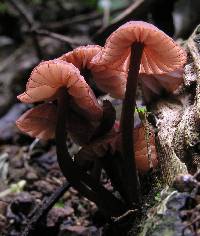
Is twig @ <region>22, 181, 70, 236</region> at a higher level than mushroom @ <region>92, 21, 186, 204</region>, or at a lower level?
lower

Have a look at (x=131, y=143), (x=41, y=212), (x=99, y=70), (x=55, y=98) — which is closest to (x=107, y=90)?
(x=99, y=70)

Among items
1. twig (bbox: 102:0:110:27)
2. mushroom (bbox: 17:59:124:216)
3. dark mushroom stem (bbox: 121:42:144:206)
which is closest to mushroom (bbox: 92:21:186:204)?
dark mushroom stem (bbox: 121:42:144:206)

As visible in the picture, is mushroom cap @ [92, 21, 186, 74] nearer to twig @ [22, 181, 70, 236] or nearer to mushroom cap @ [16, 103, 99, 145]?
mushroom cap @ [16, 103, 99, 145]

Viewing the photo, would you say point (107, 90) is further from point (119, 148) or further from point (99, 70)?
point (119, 148)

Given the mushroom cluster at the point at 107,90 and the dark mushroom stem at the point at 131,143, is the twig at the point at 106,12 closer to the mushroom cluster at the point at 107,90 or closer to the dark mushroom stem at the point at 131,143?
the mushroom cluster at the point at 107,90

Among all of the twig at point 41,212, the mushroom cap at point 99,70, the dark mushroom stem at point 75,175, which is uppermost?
the mushroom cap at point 99,70

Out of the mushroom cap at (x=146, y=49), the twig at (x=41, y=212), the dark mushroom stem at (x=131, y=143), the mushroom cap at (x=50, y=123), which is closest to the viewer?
the mushroom cap at (x=146, y=49)

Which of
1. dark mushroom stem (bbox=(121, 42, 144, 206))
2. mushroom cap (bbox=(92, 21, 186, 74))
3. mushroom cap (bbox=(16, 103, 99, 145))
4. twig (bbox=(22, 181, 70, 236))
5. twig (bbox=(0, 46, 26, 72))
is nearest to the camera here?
mushroom cap (bbox=(92, 21, 186, 74))

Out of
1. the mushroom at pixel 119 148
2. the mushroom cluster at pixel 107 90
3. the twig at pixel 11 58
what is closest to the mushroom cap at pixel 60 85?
the mushroom cluster at pixel 107 90
